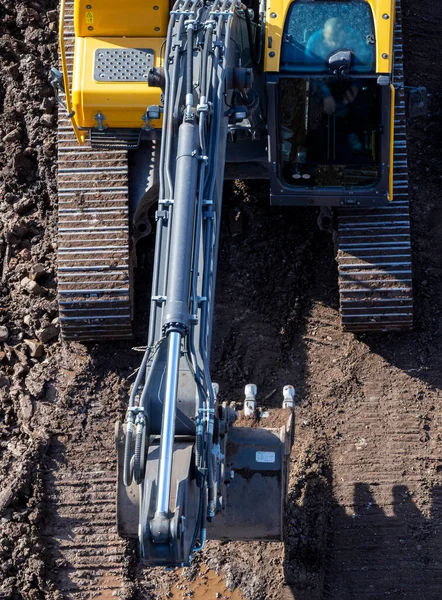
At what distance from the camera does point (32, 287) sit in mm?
12469

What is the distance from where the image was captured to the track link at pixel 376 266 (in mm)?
11727

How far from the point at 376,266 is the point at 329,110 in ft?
5.46

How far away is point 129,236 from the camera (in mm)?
11812

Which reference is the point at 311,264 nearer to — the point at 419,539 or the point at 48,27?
the point at 419,539

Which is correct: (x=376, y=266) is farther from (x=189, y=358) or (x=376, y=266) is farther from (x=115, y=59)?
(x=189, y=358)

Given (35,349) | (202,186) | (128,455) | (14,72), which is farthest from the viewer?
(14,72)

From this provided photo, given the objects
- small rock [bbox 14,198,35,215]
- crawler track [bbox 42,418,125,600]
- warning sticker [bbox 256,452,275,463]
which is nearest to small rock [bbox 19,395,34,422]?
crawler track [bbox 42,418,125,600]

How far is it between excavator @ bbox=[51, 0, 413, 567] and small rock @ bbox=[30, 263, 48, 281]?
79cm

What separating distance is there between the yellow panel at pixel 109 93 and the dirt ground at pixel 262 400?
68.8 inches

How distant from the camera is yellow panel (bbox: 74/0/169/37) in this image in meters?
11.4

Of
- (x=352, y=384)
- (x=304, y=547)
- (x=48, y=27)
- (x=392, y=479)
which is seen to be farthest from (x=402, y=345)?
(x=48, y=27)

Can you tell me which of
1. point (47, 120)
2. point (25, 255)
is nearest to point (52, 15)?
point (47, 120)

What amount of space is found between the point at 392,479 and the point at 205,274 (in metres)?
3.28

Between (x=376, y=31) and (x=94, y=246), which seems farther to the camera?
(x=94, y=246)
